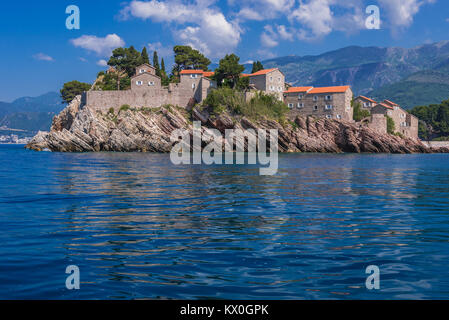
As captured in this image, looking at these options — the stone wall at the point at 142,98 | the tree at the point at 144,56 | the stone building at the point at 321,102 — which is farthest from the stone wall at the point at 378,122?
the tree at the point at 144,56

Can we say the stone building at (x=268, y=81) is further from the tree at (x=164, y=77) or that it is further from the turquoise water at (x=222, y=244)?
the turquoise water at (x=222, y=244)

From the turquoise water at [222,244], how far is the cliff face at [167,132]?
5520cm

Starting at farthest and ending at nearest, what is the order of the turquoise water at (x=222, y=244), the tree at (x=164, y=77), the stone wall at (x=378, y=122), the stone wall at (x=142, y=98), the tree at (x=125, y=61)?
the tree at (x=125, y=61)
the stone wall at (x=378, y=122)
the tree at (x=164, y=77)
the stone wall at (x=142, y=98)
the turquoise water at (x=222, y=244)

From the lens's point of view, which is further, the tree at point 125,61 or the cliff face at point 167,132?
the tree at point 125,61

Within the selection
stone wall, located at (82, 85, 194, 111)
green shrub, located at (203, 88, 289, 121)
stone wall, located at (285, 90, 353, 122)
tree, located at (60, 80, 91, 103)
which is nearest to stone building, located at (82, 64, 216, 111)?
stone wall, located at (82, 85, 194, 111)

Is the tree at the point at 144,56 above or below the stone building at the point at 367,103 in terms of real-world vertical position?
above

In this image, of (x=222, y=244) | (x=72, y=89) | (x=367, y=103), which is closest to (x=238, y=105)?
(x=367, y=103)

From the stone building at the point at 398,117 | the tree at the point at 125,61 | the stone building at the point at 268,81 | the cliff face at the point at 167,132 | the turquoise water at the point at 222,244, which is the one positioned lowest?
the turquoise water at the point at 222,244

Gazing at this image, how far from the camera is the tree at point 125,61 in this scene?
96.2 meters

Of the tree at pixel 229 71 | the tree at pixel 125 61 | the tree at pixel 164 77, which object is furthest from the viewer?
the tree at pixel 125 61

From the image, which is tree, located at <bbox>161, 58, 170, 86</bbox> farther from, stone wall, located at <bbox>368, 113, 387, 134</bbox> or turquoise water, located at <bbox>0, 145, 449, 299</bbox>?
turquoise water, located at <bbox>0, 145, 449, 299</bbox>

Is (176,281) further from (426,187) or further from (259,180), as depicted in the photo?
(426,187)

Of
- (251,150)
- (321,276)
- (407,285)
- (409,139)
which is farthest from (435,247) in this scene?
(409,139)

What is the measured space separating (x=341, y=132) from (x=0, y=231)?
8066 centimetres
